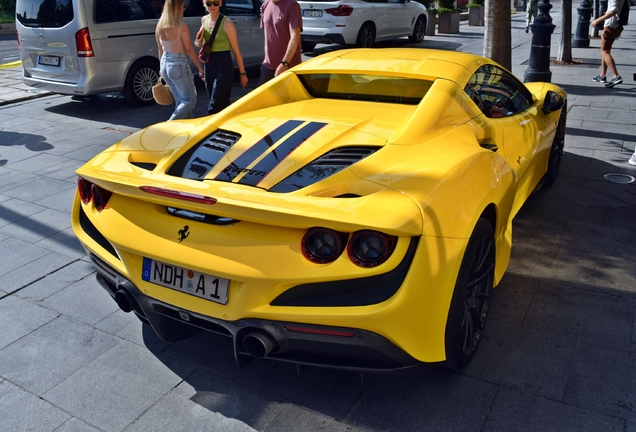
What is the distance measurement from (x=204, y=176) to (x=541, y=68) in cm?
930

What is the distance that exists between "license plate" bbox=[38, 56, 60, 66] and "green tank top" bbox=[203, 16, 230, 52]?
3478 millimetres

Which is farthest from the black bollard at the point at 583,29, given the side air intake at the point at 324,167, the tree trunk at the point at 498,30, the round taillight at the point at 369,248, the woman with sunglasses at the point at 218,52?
the round taillight at the point at 369,248

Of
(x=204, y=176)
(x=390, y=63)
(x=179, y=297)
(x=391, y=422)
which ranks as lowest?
(x=391, y=422)

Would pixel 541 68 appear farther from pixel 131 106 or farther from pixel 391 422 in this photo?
pixel 391 422

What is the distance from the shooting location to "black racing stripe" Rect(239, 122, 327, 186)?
117 inches

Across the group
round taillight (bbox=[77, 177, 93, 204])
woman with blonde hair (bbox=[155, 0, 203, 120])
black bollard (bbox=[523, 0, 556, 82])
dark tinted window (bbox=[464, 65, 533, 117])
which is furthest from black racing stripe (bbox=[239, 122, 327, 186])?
black bollard (bbox=[523, 0, 556, 82])

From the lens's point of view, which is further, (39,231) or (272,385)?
(39,231)

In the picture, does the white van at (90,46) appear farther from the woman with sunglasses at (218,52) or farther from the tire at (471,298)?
the tire at (471,298)

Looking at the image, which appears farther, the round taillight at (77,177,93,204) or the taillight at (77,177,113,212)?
the round taillight at (77,177,93,204)

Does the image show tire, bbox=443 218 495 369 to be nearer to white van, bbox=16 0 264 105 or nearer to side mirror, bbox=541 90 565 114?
side mirror, bbox=541 90 565 114

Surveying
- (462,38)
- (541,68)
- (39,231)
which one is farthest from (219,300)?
(462,38)

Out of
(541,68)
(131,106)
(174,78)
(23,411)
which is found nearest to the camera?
(23,411)

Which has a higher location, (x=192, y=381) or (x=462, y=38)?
(x=462, y=38)

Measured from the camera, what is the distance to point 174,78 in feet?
24.2
